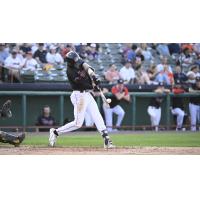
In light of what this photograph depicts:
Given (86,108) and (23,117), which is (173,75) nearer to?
(86,108)

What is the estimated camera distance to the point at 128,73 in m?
8.97

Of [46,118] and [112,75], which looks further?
[112,75]

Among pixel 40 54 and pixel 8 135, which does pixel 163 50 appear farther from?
pixel 8 135

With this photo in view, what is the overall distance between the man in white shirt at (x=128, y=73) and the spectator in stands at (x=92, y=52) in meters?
0.60

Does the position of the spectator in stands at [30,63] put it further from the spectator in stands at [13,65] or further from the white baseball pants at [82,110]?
the white baseball pants at [82,110]

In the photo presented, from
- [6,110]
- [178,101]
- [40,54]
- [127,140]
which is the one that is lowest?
[127,140]

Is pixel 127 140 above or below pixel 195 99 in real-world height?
below

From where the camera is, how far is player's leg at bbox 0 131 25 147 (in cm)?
813

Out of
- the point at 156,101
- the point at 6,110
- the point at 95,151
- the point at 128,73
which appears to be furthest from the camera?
the point at 128,73

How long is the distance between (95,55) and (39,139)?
117cm

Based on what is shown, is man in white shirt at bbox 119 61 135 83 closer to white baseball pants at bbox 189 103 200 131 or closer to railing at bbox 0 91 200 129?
railing at bbox 0 91 200 129

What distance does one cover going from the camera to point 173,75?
8.84 m

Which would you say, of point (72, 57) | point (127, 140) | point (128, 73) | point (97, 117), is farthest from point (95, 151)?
point (128, 73)

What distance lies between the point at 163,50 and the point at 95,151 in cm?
150
